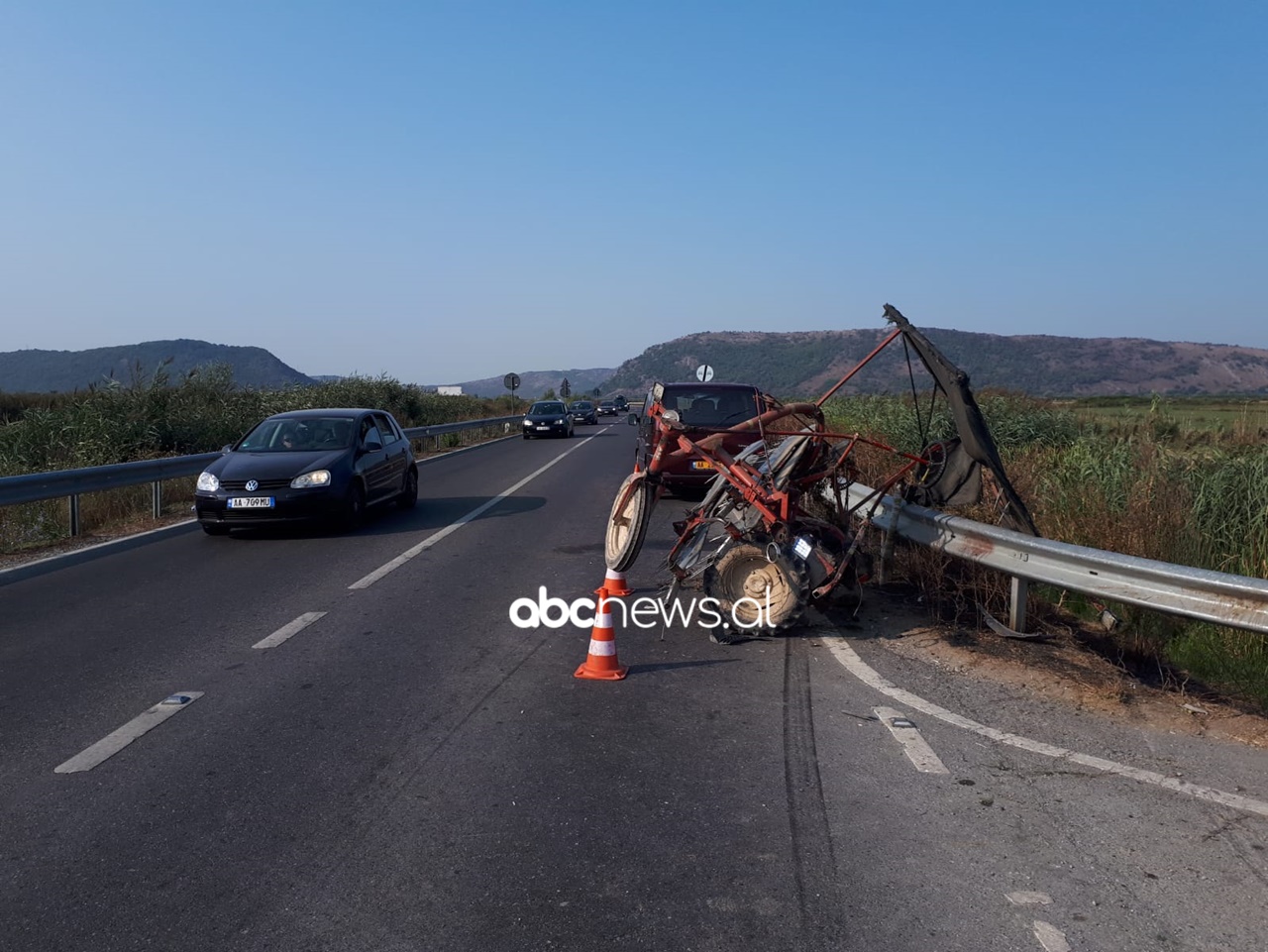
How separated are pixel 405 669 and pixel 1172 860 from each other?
439 centimetres

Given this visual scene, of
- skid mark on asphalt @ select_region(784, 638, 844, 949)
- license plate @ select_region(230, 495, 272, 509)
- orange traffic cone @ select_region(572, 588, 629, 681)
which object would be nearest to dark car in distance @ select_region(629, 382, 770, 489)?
license plate @ select_region(230, 495, 272, 509)

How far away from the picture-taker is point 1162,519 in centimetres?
822

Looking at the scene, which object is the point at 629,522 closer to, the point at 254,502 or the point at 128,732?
the point at 128,732

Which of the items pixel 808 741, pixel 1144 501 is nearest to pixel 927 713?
pixel 808 741

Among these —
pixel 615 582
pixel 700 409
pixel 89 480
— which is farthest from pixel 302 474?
pixel 615 582

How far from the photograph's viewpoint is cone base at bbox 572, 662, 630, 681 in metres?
6.34

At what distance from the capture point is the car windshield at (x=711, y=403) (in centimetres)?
1512

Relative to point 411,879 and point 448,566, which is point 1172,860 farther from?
point 448,566

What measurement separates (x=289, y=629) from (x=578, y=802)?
3992 mm

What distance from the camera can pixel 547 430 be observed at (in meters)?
40.2

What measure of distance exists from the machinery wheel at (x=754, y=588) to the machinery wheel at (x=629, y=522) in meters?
0.60

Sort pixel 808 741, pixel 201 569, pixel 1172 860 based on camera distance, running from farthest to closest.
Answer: pixel 201 569 → pixel 808 741 → pixel 1172 860

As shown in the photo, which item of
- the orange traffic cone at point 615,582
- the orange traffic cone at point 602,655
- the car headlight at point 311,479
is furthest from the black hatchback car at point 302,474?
the orange traffic cone at point 602,655

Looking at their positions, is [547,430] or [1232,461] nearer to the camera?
[1232,461]
